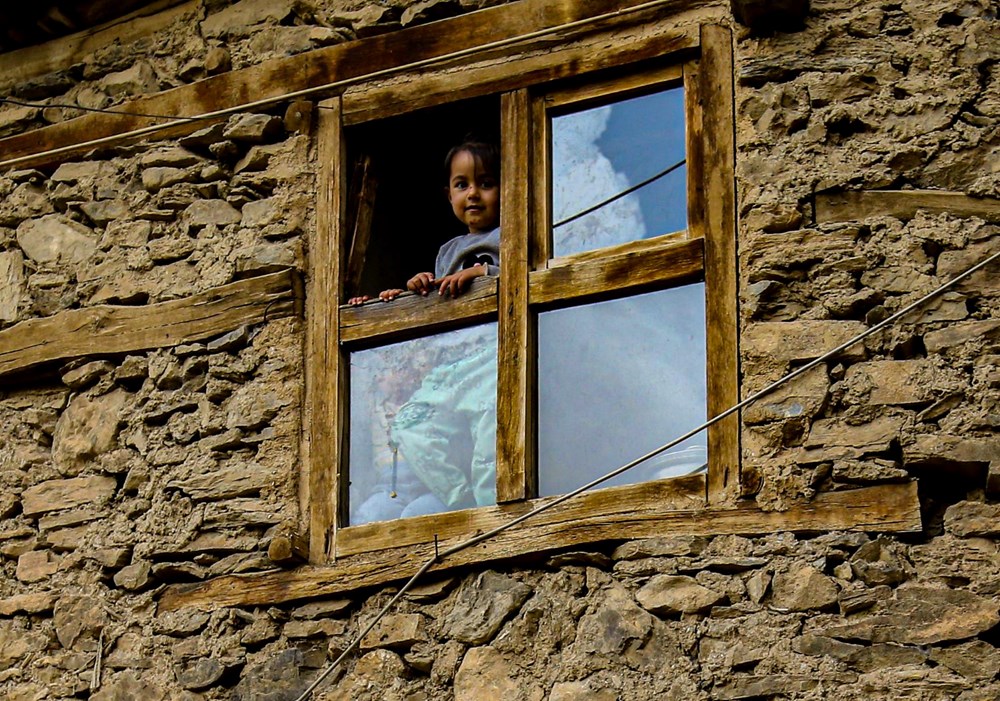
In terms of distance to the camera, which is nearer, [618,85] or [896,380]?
[896,380]

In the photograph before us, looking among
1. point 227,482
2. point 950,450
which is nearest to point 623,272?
point 950,450

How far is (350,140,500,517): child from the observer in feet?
21.1

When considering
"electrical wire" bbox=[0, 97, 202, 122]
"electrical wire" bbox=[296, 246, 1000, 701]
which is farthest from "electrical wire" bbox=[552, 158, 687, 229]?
"electrical wire" bbox=[0, 97, 202, 122]

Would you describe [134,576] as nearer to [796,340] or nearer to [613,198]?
[613,198]

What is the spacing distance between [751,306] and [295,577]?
1.51 m

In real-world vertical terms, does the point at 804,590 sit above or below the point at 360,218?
below

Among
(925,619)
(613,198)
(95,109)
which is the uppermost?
(95,109)

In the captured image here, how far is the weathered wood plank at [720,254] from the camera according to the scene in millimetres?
5996

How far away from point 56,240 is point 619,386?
6.85 ft

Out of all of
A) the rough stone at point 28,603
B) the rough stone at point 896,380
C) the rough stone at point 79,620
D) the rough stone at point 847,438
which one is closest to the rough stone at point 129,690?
the rough stone at point 79,620

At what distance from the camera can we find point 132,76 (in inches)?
294

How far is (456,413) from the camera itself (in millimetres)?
6543

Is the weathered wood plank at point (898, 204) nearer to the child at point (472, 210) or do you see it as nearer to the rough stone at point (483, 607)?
the child at point (472, 210)

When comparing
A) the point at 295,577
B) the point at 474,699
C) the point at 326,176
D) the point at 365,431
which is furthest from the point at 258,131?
the point at 474,699
